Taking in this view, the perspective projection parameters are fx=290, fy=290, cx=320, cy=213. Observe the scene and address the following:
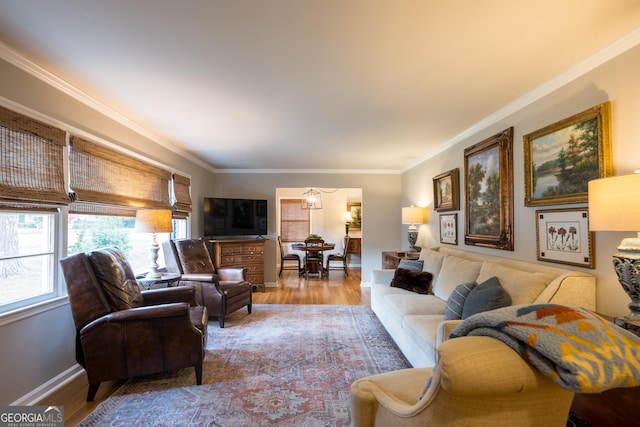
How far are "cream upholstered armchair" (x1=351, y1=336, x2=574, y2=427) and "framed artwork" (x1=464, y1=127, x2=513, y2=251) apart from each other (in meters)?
2.11

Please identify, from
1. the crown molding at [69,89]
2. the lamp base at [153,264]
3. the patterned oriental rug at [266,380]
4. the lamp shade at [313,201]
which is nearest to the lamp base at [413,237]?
the patterned oriental rug at [266,380]

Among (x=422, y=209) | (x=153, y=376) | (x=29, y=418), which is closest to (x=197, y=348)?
(x=153, y=376)

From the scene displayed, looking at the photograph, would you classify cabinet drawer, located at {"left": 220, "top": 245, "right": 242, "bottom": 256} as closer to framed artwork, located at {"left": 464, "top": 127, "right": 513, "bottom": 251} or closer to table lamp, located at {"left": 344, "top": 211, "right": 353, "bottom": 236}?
framed artwork, located at {"left": 464, "top": 127, "right": 513, "bottom": 251}

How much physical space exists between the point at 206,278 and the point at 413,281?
2480 millimetres

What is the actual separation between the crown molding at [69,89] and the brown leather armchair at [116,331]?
4.27ft

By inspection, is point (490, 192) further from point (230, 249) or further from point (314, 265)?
point (314, 265)

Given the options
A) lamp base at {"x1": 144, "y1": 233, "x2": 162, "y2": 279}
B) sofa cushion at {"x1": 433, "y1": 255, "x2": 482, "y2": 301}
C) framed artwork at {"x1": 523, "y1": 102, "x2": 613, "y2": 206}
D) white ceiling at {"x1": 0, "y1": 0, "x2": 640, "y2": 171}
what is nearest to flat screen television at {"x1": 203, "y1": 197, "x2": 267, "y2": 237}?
lamp base at {"x1": 144, "y1": 233, "x2": 162, "y2": 279}

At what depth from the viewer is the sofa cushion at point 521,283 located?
6.62 feet

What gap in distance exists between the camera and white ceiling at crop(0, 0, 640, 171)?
149 cm

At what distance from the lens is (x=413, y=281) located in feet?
11.2

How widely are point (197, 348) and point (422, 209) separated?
3608mm

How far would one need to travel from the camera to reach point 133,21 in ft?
5.11

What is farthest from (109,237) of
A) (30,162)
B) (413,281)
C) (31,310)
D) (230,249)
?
(413,281)

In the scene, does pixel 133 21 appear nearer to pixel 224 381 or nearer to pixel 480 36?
pixel 480 36
